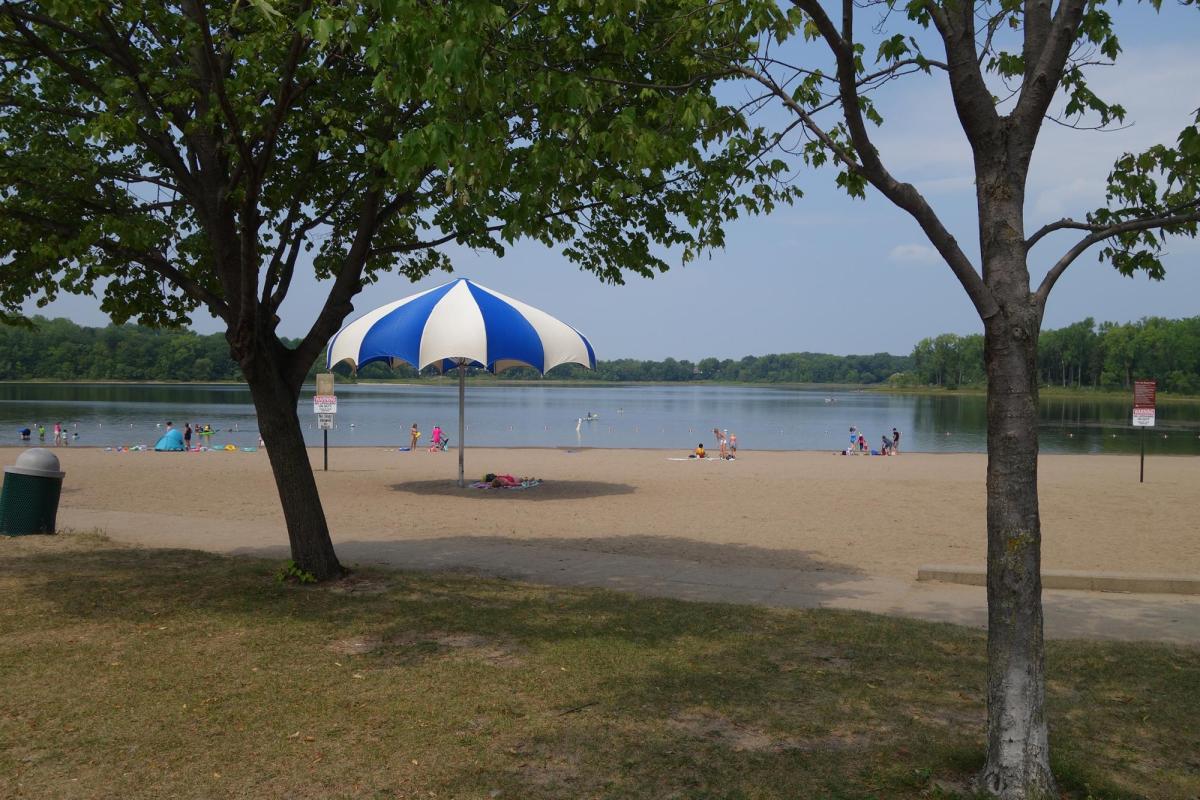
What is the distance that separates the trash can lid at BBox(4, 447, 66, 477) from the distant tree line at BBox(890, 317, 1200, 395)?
120 meters

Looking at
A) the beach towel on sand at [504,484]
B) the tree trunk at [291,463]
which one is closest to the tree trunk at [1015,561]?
the tree trunk at [291,463]

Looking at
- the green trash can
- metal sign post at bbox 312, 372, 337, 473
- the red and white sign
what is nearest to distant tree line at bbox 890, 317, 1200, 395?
the red and white sign

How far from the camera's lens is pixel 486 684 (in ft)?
18.5

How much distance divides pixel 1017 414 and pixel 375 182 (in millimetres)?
5531

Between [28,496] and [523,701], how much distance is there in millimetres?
8579

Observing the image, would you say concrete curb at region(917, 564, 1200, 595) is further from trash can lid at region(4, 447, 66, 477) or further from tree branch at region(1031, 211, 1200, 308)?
trash can lid at region(4, 447, 66, 477)

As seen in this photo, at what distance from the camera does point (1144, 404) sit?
77.7 feet

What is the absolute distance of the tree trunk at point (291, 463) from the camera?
839 centimetres

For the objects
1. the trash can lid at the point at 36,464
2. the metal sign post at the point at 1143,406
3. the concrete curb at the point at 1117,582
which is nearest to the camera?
the concrete curb at the point at 1117,582

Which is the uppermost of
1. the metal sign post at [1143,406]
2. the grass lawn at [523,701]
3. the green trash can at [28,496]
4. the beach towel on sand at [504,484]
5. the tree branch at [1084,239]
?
the tree branch at [1084,239]

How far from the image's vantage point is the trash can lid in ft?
36.4

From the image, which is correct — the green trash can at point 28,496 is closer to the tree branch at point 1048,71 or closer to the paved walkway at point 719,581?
the paved walkway at point 719,581

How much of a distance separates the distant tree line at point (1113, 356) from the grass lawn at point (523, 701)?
121001mm

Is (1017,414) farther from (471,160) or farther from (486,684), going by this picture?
(486,684)
